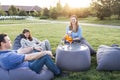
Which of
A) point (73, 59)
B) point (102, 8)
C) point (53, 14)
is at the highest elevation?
point (102, 8)

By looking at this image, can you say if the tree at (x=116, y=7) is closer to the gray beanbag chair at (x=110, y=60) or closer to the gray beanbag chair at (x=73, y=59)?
the gray beanbag chair at (x=110, y=60)

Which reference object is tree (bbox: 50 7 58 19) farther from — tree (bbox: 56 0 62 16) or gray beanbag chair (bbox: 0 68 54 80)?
gray beanbag chair (bbox: 0 68 54 80)

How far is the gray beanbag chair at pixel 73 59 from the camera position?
6.11 meters

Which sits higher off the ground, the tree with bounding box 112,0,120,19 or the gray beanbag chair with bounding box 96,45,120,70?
the tree with bounding box 112,0,120,19

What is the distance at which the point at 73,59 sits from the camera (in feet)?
20.0

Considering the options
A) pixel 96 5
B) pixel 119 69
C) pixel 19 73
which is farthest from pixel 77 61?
pixel 96 5

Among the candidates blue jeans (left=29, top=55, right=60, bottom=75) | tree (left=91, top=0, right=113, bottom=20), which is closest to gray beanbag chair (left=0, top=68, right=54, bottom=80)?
blue jeans (left=29, top=55, right=60, bottom=75)

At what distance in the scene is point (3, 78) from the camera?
520 centimetres

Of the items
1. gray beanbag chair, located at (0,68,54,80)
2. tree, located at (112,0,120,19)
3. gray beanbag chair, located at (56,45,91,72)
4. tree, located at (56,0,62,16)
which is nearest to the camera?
gray beanbag chair, located at (0,68,54,80)

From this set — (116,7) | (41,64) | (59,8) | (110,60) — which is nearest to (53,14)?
(59,8)

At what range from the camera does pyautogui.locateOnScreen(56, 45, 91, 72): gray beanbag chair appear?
240 inches

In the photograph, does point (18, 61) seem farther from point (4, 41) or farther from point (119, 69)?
point (119, 69)

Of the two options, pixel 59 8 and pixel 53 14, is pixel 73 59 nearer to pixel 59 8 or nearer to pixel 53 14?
pixel 53 14

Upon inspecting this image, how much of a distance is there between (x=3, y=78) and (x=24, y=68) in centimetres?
45
